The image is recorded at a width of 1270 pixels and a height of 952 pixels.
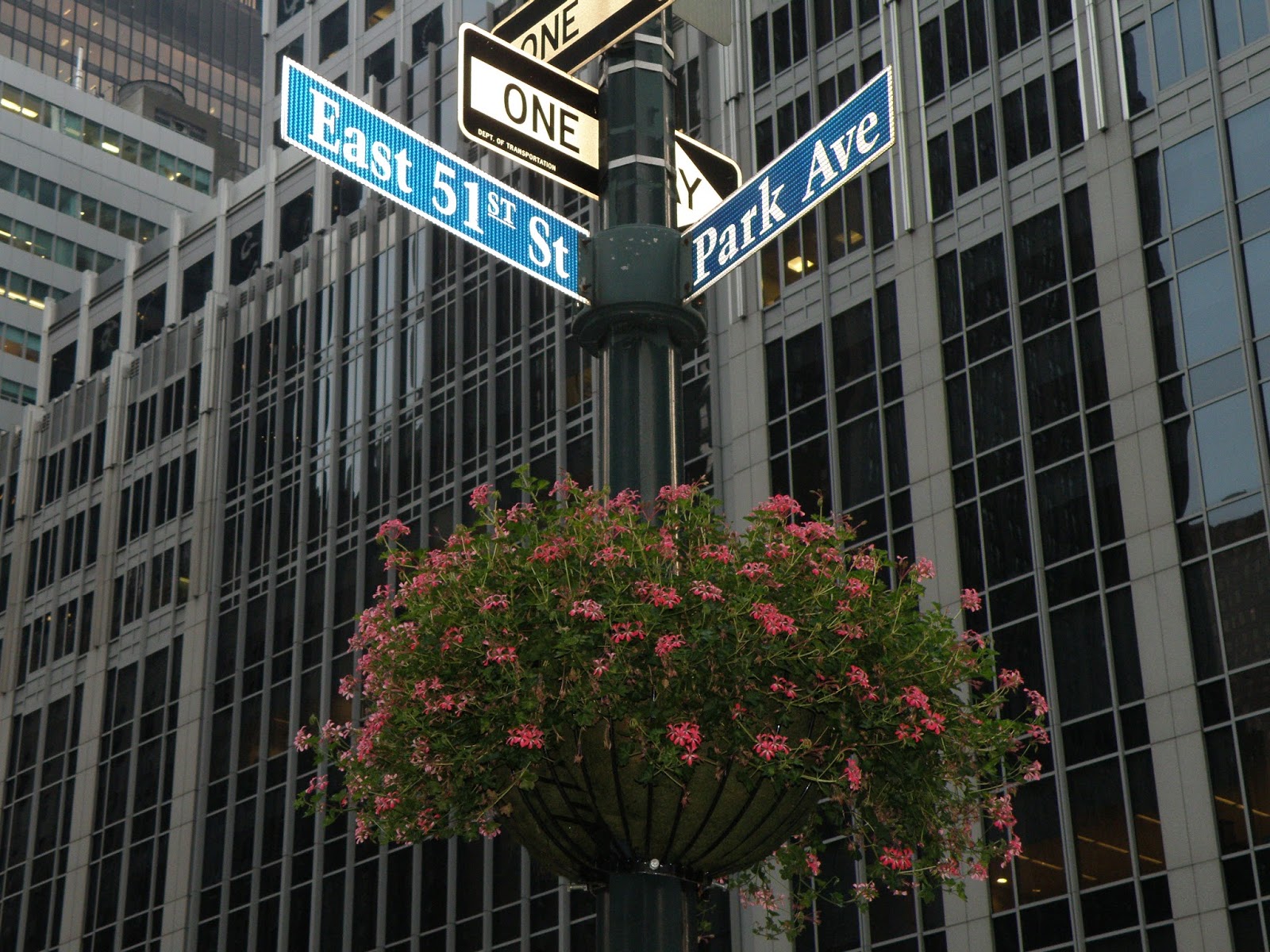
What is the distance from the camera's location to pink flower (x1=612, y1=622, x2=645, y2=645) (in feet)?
28.8

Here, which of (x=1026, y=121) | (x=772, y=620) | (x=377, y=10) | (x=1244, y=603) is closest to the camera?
(x=772, y=620)

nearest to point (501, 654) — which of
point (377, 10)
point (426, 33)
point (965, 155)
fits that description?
point (965, 155)

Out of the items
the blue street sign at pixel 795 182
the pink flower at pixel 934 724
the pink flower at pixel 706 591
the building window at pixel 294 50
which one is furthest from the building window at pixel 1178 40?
the building window at pixel 294 50

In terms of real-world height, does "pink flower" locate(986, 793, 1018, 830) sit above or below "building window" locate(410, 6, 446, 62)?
below

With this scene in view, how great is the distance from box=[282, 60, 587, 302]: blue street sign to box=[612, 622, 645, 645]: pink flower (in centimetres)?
193

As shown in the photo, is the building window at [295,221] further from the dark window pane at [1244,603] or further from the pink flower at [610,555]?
the pink flower at [610,555]

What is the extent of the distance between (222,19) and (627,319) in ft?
578

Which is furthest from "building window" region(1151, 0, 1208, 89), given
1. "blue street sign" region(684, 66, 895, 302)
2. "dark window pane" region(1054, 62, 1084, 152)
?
"blue street sign" region(684, 66, 895, 302)

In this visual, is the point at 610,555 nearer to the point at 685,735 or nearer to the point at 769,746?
the point at 685,735

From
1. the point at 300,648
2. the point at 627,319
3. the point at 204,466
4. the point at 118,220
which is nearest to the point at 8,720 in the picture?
the point at 204,466

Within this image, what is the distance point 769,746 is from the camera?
8664mm

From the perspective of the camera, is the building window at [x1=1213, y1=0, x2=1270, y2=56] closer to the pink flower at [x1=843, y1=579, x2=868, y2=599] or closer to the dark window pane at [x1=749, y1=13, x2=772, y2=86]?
the dark window pane at [x1=749, y1=13, x2=772, y2=86]

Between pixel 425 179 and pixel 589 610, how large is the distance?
2.72m

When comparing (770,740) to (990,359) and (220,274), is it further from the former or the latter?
(220,274)
